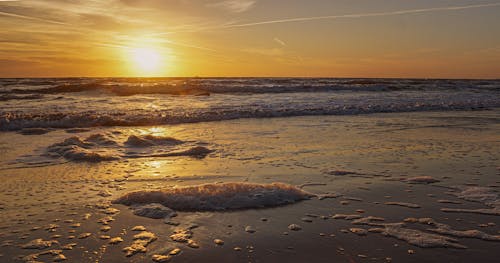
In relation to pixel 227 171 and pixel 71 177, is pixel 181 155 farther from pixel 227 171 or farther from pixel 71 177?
pixel 71 177

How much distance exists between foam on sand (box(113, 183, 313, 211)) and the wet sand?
0.36ft

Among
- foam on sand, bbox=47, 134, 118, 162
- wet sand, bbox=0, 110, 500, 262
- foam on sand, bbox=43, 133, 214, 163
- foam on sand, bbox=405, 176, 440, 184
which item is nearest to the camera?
wet sand, bbox=0, 110, 500, 262

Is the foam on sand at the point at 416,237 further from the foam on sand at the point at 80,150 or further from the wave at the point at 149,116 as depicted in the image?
the wave at the point at 149,116

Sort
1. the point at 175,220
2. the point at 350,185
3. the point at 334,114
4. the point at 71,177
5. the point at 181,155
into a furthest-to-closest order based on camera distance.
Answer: the point at 334,114, the point at 181,155, the point at 71,177, the point at 350,185, the point at 175,220

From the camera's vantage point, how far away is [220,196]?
484cm

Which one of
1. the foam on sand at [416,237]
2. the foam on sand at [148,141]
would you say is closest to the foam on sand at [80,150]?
the foam on sand at [148,141]

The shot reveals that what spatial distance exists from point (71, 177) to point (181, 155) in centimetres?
209

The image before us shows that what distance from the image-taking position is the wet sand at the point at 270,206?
3498mm

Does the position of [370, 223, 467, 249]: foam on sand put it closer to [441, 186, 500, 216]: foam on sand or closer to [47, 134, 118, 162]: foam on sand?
[441, 186, 500, 216]: foam on sand

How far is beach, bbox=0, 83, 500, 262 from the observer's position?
138 inches

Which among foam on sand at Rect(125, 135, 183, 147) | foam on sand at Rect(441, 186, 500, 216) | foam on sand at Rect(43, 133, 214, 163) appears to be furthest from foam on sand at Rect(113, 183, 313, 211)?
foam on sand at Rect(125, 135, 183, 147)

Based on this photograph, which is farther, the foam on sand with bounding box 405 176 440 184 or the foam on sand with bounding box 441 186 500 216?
the foam on sand with bounding box 405 176 440 184

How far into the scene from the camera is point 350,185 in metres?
5.47

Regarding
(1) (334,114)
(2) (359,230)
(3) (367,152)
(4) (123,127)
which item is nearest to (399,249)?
(2) (359,230)
